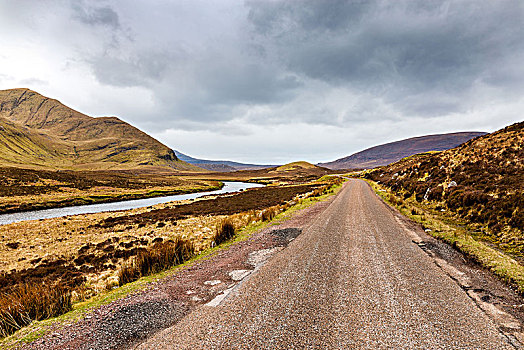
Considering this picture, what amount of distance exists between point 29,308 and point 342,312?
7.28 meters

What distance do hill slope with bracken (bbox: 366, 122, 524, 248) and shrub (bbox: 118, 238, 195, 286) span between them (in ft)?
49.0

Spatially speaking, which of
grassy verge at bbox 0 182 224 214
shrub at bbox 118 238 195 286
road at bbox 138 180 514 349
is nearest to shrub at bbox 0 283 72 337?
shrub at bbox 118 238 195 286

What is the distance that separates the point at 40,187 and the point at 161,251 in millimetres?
76008

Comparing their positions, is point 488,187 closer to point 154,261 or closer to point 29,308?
point 154,261


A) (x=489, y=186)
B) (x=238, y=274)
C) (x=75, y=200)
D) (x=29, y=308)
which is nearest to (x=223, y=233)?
(x=238, y=274)

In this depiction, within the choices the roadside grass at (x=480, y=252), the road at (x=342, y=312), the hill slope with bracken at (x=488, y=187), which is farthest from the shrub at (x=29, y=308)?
the hill slope with bracken at (x=488, y=187)

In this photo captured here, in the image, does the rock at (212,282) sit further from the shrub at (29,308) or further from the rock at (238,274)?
the shrub at (29,308)

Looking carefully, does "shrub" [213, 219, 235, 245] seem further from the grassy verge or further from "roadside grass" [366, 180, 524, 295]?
the grassy verge

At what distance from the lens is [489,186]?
1623cm

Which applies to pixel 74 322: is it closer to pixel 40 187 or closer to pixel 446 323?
pixel 446 323

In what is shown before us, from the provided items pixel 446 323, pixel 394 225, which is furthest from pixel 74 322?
pixel 394 225

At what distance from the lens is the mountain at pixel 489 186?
470 inches

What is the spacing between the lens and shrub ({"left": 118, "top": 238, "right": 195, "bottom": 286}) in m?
7.91

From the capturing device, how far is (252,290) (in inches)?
234
